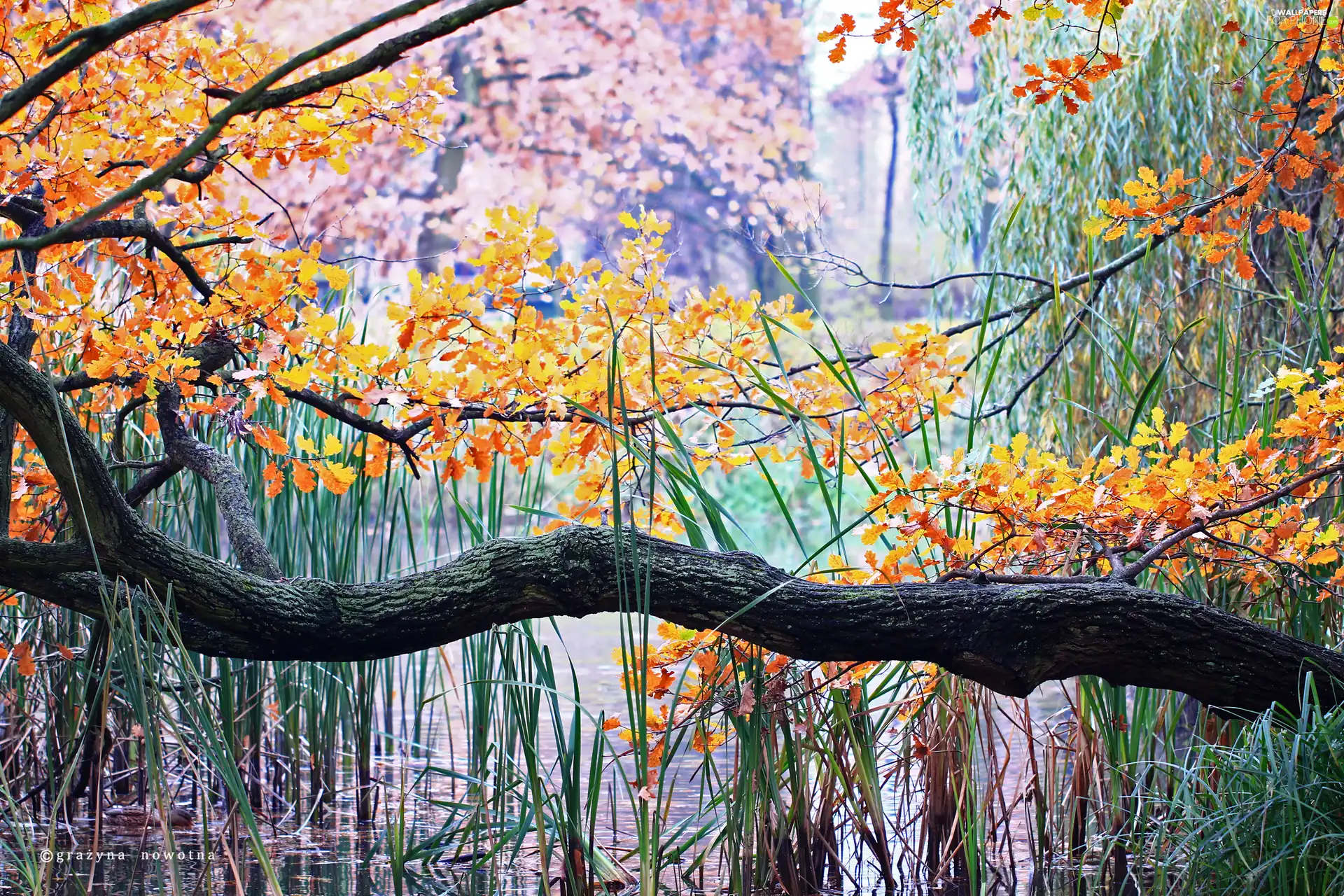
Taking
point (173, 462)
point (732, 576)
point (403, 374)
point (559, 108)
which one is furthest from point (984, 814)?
point (559, 108)

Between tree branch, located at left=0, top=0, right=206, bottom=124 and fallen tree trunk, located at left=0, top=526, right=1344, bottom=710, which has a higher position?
tree branch, located at left=0, top=0, right=206, bottom=124

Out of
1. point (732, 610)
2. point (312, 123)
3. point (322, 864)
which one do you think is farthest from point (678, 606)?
point (322, 864)

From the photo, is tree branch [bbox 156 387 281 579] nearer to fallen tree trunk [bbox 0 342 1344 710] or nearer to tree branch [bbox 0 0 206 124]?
fallen tree trunk [bbox 0 342 1344 710]

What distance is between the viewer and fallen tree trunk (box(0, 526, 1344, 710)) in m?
1.91

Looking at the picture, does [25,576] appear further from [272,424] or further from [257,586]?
[272,424]

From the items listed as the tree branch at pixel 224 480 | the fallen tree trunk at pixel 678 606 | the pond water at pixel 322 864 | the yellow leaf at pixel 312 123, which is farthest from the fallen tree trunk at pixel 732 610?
the yellow leaf at pixel 312 123

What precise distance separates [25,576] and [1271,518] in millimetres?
1995

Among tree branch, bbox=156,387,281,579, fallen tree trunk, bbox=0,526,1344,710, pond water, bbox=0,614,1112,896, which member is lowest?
pond water, bbox=0,614,1112,896

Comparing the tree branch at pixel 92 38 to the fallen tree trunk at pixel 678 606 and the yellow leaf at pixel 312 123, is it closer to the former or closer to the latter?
the fallen tree trunk at pixel 678 606

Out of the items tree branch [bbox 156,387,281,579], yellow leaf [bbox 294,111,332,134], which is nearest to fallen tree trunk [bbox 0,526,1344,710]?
tree branch [bbox 156,387,281,579]

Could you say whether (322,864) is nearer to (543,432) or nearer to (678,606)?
(543,432)

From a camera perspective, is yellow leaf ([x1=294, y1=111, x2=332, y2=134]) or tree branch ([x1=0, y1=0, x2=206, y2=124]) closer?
tree branch ([x1=0, y1=0, x2=206, y2=124])

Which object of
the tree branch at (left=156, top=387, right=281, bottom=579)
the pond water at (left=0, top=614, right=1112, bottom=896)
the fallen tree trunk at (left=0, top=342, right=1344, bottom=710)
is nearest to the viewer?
the fallen tree trunk at (left=0, top=342, right=1344, bottom=710)

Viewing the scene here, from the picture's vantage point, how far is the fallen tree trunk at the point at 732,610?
191cm
